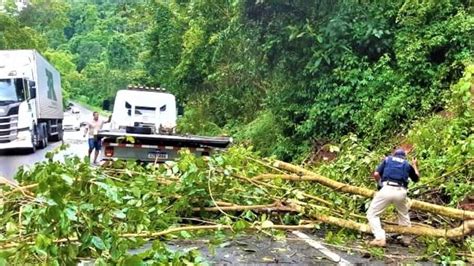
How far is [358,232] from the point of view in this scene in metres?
8.36

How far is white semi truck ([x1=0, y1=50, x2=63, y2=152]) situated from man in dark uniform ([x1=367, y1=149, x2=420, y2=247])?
655 inches

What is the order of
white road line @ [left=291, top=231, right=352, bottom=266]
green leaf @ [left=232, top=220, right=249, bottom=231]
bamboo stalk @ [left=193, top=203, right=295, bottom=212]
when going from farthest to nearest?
bamboo stalk @ [left=193, top=203, right=295, bottom=212] → white road line @ [left=291, top=231, right=352, bottom=266] → green leaf @ [left=232, top=220, right=249, bottom=231]

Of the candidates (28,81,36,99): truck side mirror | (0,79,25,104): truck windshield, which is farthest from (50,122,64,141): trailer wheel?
(0,79,25,104): truck windshield

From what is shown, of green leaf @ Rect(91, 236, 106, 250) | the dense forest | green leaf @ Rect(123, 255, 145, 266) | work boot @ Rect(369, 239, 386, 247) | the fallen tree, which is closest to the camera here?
green leaf @ Rect(123, 255, 145, 266)

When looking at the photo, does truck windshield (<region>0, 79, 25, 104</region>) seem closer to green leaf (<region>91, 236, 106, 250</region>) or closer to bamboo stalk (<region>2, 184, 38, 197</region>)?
bamboo stalk (<region>2, 184, 38, 197</region>)

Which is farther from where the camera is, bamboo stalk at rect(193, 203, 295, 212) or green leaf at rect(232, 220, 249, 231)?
bamboo stalk at rect(193, 203, 295, 212)

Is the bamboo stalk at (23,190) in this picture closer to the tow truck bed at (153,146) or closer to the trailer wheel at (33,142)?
the tow truck bed at (153,146)

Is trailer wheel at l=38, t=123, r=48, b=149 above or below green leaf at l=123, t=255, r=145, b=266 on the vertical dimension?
below

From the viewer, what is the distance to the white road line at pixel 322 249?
7199 millimetres

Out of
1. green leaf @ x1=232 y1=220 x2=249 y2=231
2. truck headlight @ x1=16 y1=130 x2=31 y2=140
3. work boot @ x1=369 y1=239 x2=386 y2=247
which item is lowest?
truck headlight @ x1=16 y1=130 x2=31 y2=140

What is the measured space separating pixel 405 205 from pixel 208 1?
2087cm

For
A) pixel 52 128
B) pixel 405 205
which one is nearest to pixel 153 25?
pixel 52 128

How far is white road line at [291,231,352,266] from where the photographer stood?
7.20 m

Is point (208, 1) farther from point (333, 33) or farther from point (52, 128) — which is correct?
point (333, 33)
